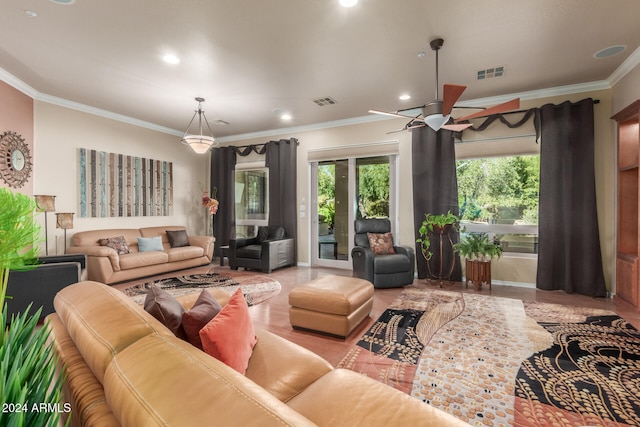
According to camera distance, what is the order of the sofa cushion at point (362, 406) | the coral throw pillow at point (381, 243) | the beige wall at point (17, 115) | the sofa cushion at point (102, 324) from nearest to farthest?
the sofa cushion at point (102, 324)
the sofa cushion at point (362, 406)
the beige wall at point (17, 115)
the coral throw pillow at point (381, 243)

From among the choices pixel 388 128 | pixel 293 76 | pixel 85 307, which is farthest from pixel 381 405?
pixel 388 128

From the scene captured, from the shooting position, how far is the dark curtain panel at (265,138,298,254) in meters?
6.30

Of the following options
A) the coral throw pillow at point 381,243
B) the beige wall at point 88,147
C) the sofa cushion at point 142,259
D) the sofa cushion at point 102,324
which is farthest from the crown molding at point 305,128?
the sofa cushion at point 102,324

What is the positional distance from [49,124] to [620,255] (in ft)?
27.7

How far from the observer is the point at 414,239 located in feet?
17.1

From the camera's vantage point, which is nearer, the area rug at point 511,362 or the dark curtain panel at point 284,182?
the area rug at point 511,362

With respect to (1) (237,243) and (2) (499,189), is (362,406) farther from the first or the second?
(1) (237,243)

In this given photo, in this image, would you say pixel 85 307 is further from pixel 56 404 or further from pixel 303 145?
pixel 303 145

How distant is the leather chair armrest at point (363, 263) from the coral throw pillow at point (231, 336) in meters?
3.08

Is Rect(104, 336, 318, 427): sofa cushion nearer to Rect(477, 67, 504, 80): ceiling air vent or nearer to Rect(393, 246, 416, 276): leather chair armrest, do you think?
Rect(393, 246, 416, 276): leather chair armrest

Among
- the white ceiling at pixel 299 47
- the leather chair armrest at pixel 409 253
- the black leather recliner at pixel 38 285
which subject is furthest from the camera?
the leather chair armrest at pixel 409 253

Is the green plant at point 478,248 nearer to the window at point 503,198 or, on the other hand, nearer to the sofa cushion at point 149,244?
the window at point 503,198

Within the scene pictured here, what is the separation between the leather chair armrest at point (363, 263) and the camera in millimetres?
4438

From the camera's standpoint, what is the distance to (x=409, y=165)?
5.27 metres
